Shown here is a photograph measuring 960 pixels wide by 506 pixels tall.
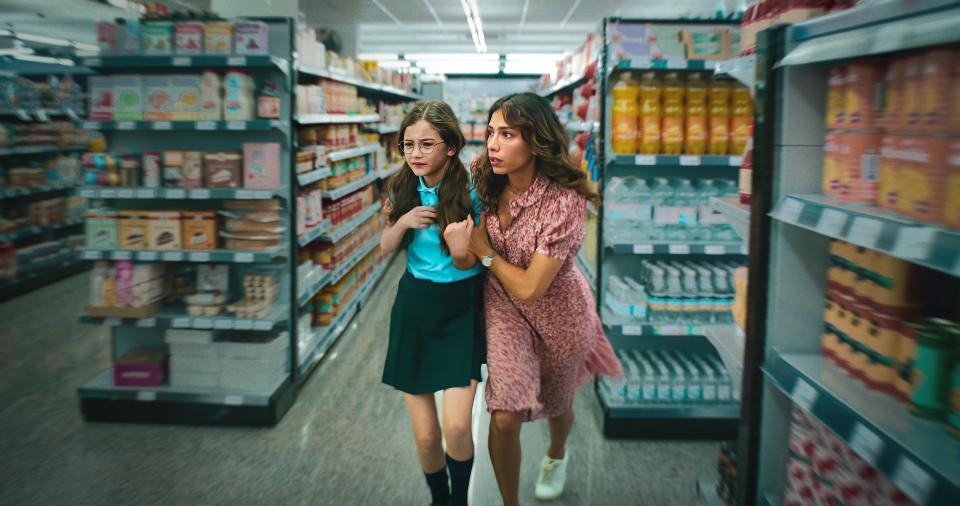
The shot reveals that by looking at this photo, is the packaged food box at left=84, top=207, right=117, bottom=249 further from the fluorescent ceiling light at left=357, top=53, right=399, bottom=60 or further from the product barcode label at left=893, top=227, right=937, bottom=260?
the fluorescent ceiling light at left=357, top=53, right=399, bottom=60

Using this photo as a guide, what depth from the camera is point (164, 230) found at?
3.34 m

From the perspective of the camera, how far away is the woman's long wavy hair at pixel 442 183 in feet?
6.96

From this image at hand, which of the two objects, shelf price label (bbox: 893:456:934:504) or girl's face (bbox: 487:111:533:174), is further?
girl's face (bbox: 487:111:533:174)

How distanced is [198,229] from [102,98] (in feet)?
2.79

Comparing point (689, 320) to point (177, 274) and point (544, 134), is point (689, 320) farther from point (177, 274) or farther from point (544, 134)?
A: point (177, 274)

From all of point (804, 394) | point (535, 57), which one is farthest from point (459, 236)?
point (535, 57)

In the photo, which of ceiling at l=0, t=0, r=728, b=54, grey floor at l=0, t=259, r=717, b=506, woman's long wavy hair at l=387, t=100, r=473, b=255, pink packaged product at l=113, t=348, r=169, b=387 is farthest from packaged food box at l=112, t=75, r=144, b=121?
ceiling at l=0, t=0, r=728, b=54

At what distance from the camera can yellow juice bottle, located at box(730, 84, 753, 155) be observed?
10.6 feet

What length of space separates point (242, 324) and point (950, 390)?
10.2ft

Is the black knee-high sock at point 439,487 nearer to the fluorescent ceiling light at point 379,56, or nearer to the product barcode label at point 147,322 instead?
the product barcode label at point 147,322

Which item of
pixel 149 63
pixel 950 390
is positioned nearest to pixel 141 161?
pixel 149 63

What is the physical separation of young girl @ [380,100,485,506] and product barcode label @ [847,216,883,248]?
121 cm

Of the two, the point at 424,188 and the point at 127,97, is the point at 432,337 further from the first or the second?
the point at 127,97

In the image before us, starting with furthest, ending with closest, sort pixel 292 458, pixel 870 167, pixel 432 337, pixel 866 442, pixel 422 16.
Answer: pixel 422 16 → pixel 292 458 → pixel 432 337 → pixel 870 167 → pixel 866 442
